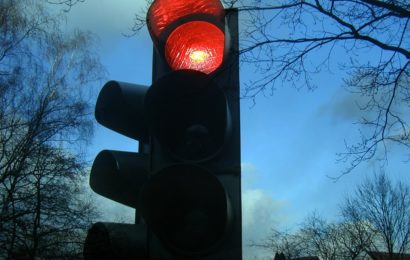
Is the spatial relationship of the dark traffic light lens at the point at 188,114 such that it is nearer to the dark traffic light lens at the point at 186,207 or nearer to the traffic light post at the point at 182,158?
the traffic light post at the point at 182,158

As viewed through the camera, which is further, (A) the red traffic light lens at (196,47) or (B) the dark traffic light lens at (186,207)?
(A) the red traffic light lens at (196,47)

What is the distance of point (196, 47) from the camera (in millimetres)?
2725

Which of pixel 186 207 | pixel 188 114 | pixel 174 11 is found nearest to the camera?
pixel 186 207

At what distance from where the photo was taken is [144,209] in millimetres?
2541

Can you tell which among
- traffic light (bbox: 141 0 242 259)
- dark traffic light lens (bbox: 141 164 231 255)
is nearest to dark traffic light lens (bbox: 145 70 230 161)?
traffic light (bbox: 141 0 242 259)

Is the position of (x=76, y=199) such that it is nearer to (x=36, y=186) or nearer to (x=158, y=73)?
(x=36, y=186)

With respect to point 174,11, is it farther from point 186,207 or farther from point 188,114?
point 186,207

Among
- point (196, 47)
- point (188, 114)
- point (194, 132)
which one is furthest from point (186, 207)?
point (196, 47)

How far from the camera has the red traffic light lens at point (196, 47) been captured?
270 centimetres

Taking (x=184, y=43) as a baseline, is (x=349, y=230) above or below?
above

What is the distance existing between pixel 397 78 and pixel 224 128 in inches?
96.8

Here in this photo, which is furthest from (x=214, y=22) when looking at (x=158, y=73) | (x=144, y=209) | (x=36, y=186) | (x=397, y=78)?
(x=36, y=186)

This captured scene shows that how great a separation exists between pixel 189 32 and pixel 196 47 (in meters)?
0.08

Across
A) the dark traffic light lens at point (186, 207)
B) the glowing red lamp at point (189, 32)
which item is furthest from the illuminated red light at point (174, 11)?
the dark traffic light lens at point (186, 207)
